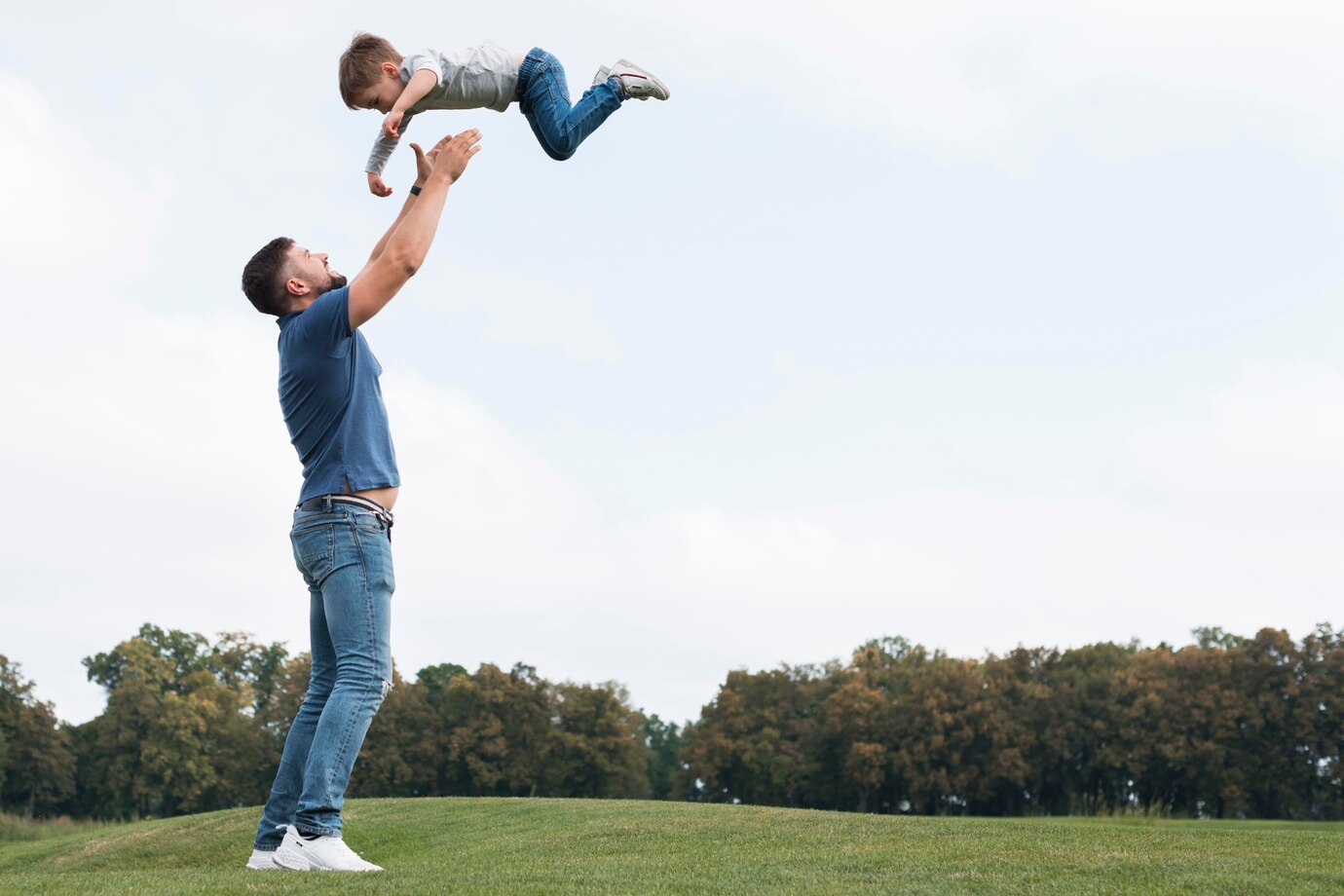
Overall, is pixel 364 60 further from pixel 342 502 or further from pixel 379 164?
pixel 342 502

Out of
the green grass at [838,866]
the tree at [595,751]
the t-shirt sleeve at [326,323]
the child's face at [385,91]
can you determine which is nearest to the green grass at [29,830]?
the tree at [595,751]

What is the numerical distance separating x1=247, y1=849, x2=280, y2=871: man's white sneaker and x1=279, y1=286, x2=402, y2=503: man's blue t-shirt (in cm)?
175

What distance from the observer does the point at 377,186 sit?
285 inches

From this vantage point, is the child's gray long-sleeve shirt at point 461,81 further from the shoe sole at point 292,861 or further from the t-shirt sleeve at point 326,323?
Result: the shoe sole at point 292,861

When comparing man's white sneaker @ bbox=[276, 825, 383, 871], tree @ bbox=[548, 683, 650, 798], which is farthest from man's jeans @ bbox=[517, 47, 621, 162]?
tree @ bbox=[548, 683, 650, 798]

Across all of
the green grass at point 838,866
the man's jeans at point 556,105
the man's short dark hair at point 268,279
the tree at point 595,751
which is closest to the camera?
the green grass at point 838,866

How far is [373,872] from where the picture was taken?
5.54m

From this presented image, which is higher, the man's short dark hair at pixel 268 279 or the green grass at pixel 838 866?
the man's short dark hair at pixel 268 279

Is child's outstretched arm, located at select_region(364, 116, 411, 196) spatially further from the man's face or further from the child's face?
the man's face

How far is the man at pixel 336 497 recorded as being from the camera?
5820 mm

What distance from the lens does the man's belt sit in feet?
19.5

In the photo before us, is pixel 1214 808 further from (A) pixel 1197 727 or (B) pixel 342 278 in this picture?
(B) pixel 342 278

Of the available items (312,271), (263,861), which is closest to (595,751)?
(263,861)

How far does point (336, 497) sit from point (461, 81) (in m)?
2.76
